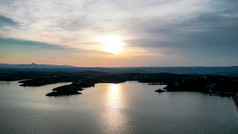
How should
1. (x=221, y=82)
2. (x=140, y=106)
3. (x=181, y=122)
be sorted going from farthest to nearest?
1. (x=221, y=82)
2. (x=140, y=106)
3. (x=181, y=122)

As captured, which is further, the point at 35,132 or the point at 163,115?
the point at 163,115

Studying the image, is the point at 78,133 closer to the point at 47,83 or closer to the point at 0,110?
the point at 0,110

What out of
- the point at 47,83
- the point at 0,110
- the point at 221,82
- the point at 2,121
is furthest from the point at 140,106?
the point at 47,83

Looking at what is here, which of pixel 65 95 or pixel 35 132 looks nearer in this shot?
pixel 35 132

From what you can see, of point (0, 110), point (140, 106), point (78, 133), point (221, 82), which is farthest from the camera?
point (221, 82)

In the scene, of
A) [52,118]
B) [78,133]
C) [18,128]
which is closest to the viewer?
[78,133]

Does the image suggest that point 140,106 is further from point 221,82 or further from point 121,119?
point 221,82

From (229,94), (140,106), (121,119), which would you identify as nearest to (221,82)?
(229,94)

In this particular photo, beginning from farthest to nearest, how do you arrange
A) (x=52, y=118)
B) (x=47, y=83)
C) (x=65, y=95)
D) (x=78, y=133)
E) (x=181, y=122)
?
1. (x=47, y=83)
2. (x=65, y=95)
3. (x=52, y=118)
4. (x=181, y=122)
5. (x=78, y=133)

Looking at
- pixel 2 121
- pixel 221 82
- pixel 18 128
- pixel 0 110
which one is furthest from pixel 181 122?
pixel 221 82
